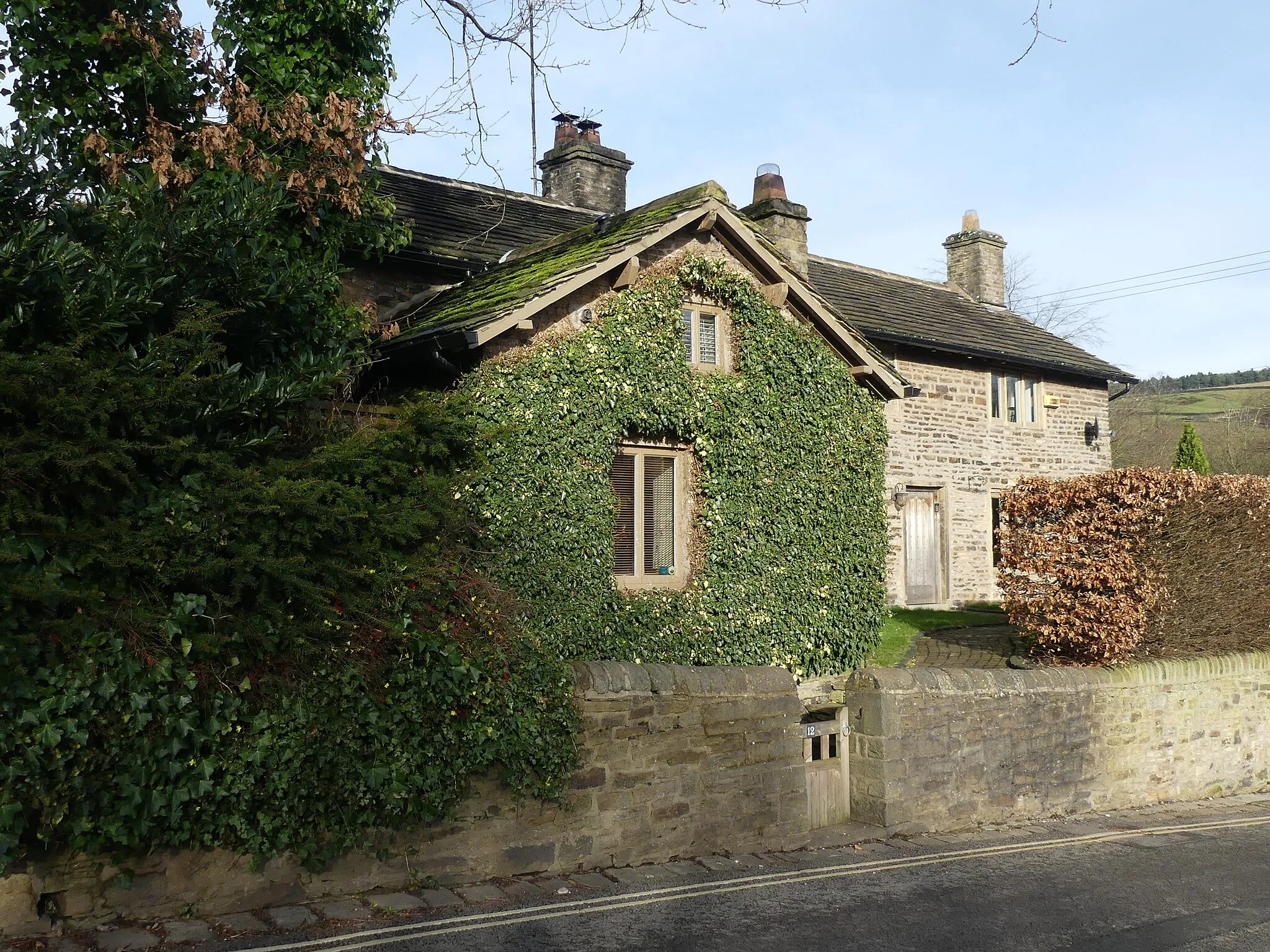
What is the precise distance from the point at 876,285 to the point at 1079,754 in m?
14.5

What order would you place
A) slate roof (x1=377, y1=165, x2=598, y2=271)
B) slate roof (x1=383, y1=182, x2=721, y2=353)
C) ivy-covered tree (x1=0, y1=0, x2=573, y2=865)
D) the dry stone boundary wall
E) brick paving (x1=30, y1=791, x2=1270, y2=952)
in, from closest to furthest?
ivy-covered tree (x1=0, y1=0, x2=573, y2=865), brick paving (x1=30, y1=791, x2=1270, y2=952), the dry stone boundary wall, slate roof (x1=383, y1=182, x2=721, y2=353), slate roof (x1=377, y1=165, x2=598, y2=271)

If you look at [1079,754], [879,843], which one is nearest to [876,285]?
[1079,754]

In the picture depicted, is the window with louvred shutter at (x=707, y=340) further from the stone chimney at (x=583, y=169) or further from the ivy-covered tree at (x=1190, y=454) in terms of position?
the ivy-covered tree at (x=1190, y=454)

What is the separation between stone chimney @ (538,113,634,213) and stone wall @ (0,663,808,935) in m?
12.7

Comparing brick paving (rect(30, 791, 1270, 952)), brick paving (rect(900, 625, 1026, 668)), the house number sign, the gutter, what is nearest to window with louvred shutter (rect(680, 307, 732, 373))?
the house number sign

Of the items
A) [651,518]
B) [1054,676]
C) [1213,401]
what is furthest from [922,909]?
[1213,401]

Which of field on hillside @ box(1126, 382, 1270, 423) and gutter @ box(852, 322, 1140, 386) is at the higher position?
field on hillside @ box(1126, 382, 1270, 423)

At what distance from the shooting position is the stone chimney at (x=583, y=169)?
21.0 metres

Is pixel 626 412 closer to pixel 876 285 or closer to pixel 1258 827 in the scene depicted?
pixel 1258 827

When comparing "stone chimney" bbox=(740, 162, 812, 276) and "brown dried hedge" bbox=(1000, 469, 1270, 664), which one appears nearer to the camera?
"brown dried hedge" bbox=(1000, 469, 1270, 664)

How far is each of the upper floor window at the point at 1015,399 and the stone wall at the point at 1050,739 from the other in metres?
9.53

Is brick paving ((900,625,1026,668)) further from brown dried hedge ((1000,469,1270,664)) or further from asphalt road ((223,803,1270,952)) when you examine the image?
asphalt road ((223,803,1270,952))

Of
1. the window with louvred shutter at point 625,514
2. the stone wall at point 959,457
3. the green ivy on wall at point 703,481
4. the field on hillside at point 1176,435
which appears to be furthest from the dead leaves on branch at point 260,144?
the field on hillside at point 1176,435

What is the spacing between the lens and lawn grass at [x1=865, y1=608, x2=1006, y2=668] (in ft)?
51.6
